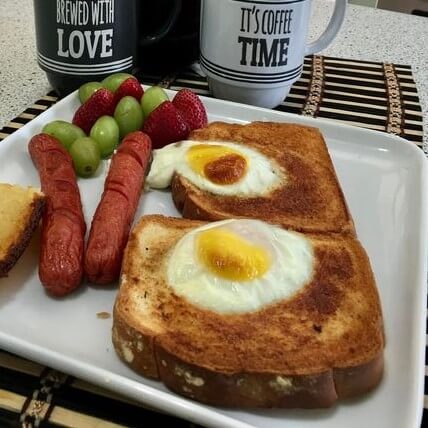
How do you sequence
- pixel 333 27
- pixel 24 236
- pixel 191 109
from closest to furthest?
pixel 24 236 < pixel 191 109 < pixel 333 27

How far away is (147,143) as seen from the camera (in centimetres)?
125

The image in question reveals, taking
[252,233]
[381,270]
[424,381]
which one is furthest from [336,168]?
[424,381]

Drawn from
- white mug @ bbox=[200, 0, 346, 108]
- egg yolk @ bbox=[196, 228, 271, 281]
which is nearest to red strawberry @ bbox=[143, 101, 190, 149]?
white mug @ bbox=[200, 0, 346, 108]

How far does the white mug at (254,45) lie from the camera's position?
1411mm

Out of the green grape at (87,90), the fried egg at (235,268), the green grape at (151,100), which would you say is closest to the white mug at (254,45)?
the green grape at (151,100)

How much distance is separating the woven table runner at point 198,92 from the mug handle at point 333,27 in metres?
0.16

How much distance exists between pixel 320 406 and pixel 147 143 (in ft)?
2.28

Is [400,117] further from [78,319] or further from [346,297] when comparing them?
[78,319]

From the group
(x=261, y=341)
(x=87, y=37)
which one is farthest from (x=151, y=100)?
(x=261, y=341)

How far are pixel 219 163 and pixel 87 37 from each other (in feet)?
1.76

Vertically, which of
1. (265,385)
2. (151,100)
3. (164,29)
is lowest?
(265,385)

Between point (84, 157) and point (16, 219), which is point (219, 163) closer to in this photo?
point (84, 157)

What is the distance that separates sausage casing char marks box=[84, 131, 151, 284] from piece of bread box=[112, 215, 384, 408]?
0.04 m

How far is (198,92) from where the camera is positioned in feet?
5.69
